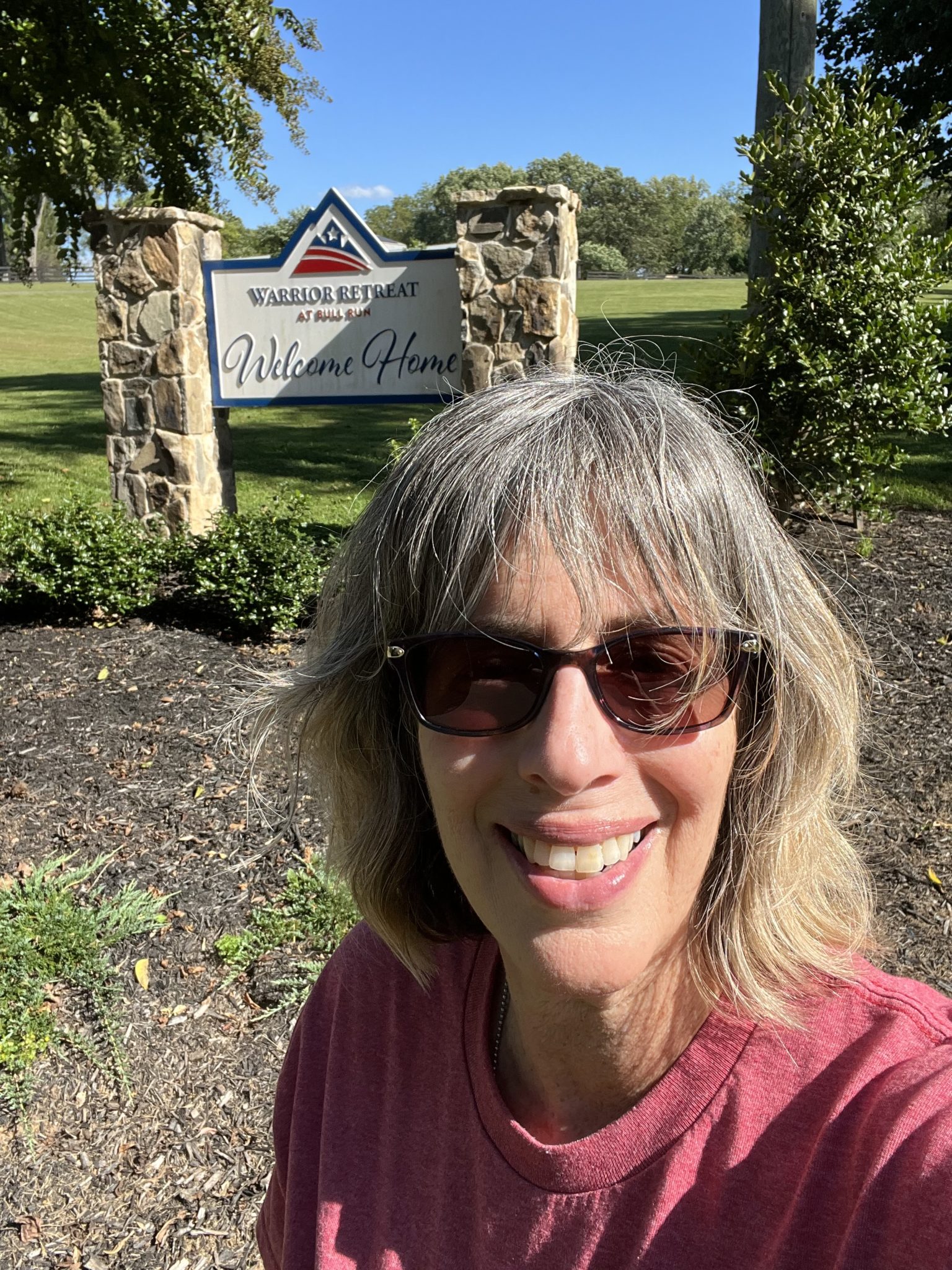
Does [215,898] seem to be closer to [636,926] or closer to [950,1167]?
[636,926]

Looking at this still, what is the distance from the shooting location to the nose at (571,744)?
3.84 ft

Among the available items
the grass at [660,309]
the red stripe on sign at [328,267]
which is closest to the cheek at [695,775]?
the red stripe on sign at [328,267]

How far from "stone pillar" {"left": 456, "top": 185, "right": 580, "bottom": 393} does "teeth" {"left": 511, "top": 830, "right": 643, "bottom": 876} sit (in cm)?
526

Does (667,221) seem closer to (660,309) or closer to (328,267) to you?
(660,309)

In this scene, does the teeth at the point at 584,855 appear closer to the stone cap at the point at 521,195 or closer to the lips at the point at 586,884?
the lips at the point at 586,884

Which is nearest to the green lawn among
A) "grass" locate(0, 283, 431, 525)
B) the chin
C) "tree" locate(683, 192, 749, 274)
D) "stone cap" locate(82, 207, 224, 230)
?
"grass" locate(0, 283, 431, 525)

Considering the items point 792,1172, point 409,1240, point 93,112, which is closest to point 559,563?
point 792,1172

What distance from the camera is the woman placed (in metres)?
1.11

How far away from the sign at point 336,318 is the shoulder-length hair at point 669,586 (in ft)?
17.0

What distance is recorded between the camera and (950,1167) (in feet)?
2.99

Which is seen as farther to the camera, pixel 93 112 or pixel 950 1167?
pixel 93 112

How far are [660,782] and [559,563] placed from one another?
289 millimetres

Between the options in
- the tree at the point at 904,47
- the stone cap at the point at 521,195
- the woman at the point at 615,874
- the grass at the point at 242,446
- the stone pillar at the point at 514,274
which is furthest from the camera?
the tree at the point at 904,47

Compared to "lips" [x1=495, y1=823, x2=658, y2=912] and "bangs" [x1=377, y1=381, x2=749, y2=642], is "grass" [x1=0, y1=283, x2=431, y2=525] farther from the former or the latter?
"lips" [x1=495, y1=823, x2=658, y2=912]
